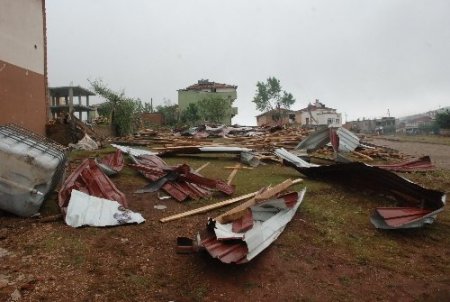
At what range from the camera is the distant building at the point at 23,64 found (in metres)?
11.2

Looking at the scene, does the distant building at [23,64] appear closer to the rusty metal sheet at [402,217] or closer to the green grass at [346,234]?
the green grass at [346,234]

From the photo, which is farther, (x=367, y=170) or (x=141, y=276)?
(x=367, y=170)

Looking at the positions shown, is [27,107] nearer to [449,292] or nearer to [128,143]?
[128,143]

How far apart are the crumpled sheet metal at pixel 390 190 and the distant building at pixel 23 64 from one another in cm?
859

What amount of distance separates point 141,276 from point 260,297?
1.31 metres

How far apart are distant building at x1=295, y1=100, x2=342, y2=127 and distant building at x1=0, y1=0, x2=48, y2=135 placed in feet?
173

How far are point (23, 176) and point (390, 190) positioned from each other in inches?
243

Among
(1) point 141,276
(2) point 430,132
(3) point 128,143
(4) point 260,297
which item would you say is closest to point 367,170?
(4) point 260,297

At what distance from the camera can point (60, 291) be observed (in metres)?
3.78

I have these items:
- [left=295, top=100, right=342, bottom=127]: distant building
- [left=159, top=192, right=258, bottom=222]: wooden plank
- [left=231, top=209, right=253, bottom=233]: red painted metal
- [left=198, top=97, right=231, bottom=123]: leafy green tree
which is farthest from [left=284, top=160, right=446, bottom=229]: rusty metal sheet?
[left=295, top=100, right=342, bottom=127]: distant building

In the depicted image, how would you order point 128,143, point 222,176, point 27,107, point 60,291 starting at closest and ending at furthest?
point 60,291
point 222,176
point 27,107
point 128,143

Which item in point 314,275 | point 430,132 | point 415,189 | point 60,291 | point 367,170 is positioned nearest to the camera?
point 60,291

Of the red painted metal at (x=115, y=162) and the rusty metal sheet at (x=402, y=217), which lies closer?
the rusty metal sheet at (x=402, y=217)

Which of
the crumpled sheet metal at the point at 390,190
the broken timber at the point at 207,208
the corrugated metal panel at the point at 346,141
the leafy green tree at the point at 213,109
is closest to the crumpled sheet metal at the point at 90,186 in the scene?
the broken timber at the point at 207,208
